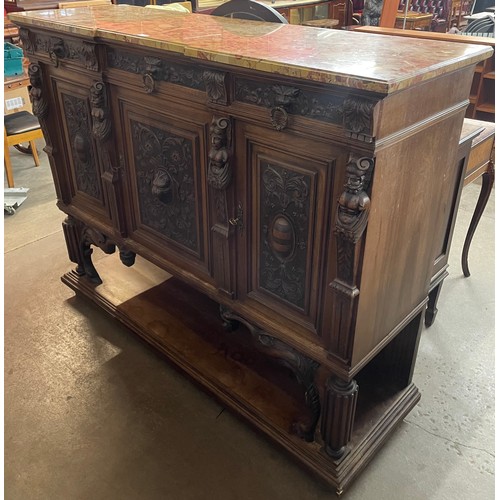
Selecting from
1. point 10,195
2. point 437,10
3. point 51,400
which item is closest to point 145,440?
point 51,400

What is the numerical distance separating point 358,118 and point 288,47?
38 cm

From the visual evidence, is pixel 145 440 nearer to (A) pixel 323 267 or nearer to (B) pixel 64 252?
(A) pixel 323 267

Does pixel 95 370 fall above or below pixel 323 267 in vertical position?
below

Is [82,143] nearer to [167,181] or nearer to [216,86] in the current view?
[167,181]

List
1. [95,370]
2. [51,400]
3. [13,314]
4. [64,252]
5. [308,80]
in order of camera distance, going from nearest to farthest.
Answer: [308,80] < [51,400] < [95,370] < [13,314] < [64,252]

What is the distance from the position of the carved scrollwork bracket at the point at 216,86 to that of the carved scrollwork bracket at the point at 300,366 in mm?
637

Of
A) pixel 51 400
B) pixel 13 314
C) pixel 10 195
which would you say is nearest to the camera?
pixel 51 400

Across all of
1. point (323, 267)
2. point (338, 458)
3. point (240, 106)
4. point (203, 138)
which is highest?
point (240, 106)

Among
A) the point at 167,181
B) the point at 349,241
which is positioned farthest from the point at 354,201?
the point at 167,181

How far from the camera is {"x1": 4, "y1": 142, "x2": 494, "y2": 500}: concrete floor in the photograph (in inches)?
58.5

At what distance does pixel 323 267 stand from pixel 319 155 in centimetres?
28

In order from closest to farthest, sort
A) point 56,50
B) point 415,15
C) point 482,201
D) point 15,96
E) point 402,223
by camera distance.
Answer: point 402,223 < point 56,50 < point 482,201 < point 15,96 < point 415,15

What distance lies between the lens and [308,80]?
39.8 inches

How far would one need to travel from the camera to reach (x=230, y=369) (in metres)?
1.78
